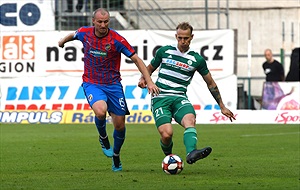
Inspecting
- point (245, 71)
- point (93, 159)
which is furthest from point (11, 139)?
point (245, 71)

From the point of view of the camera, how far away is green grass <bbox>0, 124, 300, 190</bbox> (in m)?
11.4

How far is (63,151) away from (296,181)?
671cm

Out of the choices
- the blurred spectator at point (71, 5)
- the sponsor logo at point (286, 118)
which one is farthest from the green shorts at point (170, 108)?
the blurred spectator at point (71, 5)

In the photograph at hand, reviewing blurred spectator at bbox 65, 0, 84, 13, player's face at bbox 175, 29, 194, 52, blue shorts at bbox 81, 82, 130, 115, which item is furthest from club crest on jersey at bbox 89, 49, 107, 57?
blurred spectator at bbox 65, 0, 84, 13

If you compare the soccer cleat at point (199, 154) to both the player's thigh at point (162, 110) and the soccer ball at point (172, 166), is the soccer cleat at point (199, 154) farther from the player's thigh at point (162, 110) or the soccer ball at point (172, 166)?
the player's thigh at point (162, 110)

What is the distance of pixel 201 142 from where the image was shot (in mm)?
20156

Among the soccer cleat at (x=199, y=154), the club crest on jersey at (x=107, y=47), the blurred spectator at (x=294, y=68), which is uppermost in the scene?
the club crest on jersey at (x=107, y=47)

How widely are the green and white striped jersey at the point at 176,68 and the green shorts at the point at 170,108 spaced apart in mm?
77

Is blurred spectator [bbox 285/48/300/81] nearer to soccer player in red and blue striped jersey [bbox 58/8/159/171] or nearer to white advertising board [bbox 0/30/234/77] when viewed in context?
white advertising board [bbox 0/30/234/77]

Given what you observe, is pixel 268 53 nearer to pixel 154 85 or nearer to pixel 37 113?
pixel 37 113

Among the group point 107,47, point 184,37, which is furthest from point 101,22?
point 184,37

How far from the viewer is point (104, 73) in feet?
44.2

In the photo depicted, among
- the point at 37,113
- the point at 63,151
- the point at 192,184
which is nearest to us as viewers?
the point at 192,184

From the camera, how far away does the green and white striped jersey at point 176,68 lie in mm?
13227
